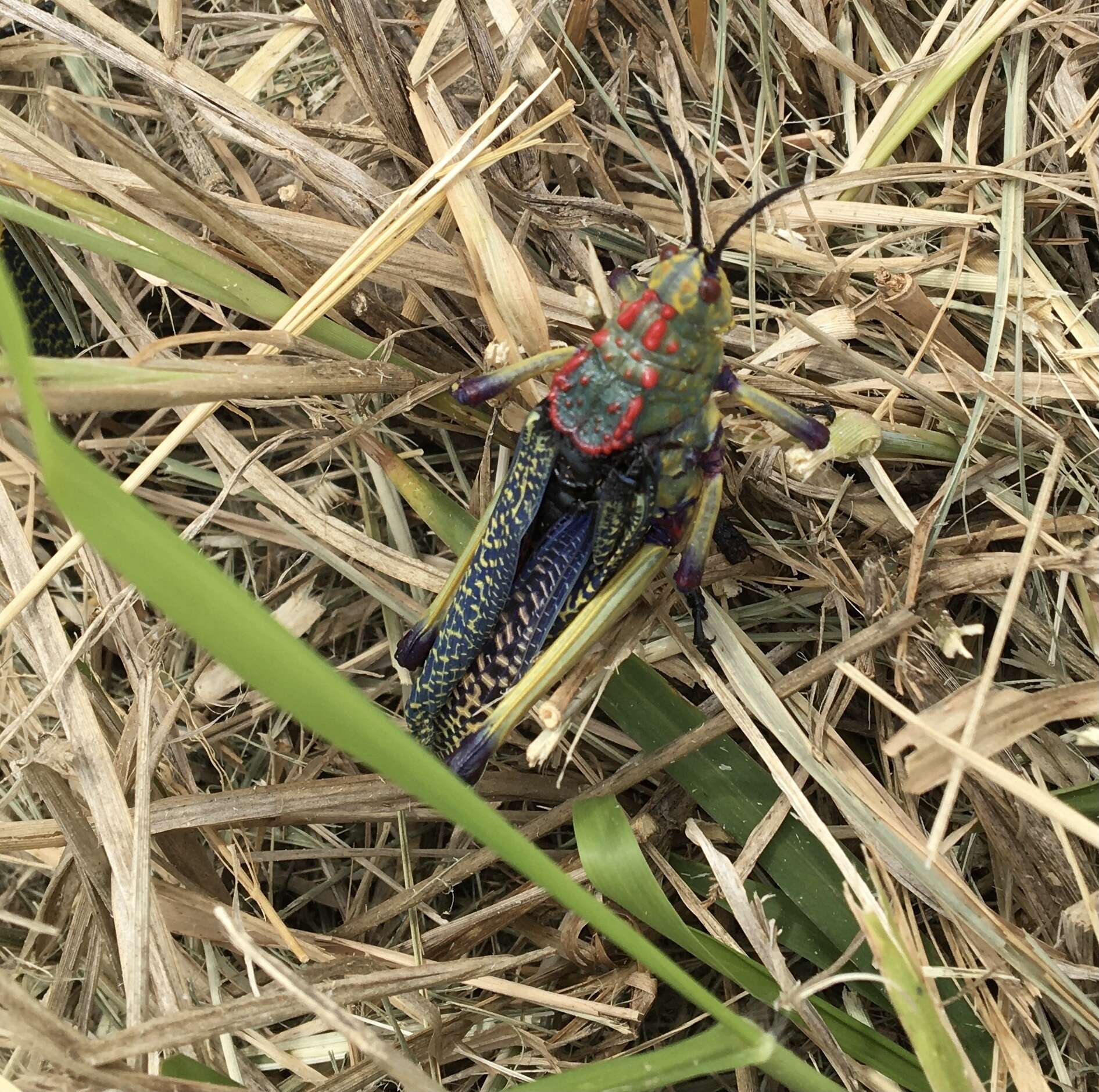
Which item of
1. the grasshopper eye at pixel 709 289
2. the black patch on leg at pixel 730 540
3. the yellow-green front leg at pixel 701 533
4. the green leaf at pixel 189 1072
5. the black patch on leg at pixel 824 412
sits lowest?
the green leaf at pixel 189 1072

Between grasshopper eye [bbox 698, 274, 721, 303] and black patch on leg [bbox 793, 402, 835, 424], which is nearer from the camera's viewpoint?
grasshopper eye [bbox 698, 274, 721, 303]

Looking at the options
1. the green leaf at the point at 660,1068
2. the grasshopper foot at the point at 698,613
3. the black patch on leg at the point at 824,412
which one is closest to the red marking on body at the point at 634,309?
the black patch on leg at the point at 824,412

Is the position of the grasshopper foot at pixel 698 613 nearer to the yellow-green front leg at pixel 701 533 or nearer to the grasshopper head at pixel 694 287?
the yellow-green front leg at pixel 701 533

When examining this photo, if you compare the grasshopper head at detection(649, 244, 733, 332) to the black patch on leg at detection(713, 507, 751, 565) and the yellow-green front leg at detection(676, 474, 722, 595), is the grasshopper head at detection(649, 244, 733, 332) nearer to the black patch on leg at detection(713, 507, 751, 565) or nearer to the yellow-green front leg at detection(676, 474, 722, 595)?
the yellow-green front leg at detection(676, 474, 722, 595)

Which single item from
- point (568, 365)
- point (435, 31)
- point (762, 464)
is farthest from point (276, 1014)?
point (435, 31)

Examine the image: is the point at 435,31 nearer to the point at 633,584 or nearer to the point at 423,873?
the point at 633,584

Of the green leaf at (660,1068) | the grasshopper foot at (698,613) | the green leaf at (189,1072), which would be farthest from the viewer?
the grasshopper foot at (698,613)

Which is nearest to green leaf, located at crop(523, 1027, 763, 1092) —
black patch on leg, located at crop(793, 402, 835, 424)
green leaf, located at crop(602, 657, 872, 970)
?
green leaf, located at crop(602, 657, 872, 970)
